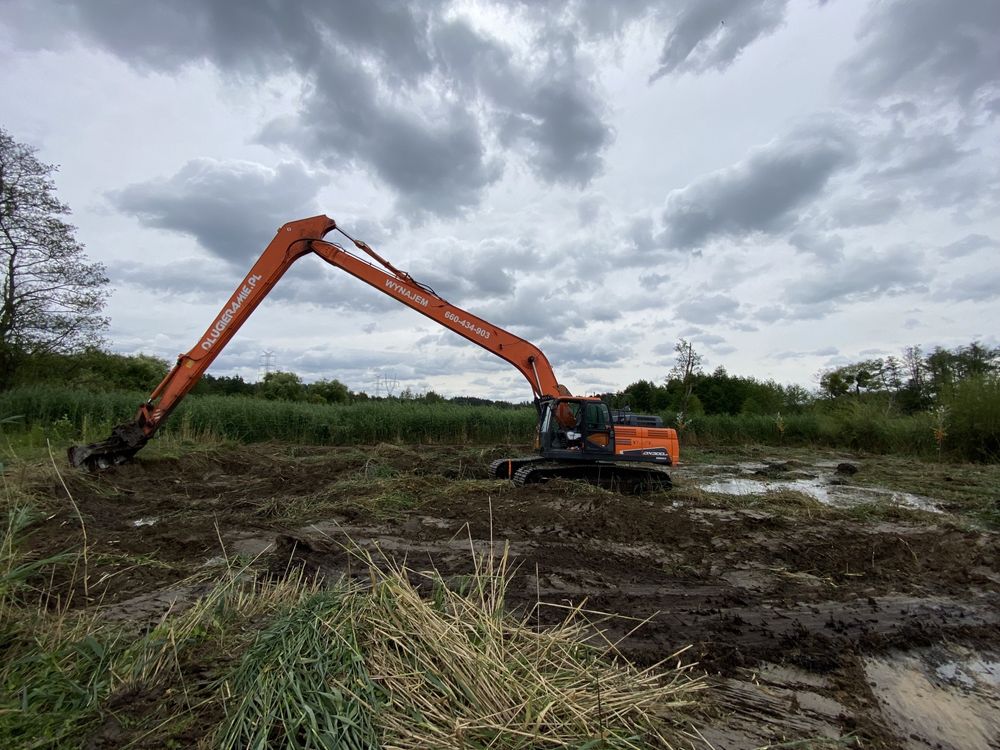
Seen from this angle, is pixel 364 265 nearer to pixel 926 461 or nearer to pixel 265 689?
pixel 265 689

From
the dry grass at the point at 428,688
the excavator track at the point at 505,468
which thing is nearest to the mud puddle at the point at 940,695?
the dry grass at the point at 428,688

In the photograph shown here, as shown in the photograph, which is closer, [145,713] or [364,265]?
[145,713]

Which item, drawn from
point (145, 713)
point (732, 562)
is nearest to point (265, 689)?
point (145, 713)

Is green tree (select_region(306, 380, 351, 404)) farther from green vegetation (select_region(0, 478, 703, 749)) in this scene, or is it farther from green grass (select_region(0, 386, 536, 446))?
green vegetation (select_region(0, 478, 703, 749))

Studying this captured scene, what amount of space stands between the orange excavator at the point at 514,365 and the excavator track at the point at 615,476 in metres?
0.02

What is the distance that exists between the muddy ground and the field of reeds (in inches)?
222

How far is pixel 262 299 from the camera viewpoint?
9.93m

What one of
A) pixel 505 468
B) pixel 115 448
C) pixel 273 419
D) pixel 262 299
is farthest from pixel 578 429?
pixel 273 419

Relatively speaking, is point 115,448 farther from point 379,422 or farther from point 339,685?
point 339,685

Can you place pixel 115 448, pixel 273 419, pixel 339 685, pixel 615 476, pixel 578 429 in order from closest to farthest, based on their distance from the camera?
pixel 339 685, pixel 115 448, pixel 578 429, pixel 615 476, pixel 273 419

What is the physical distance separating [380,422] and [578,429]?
9.97 metres

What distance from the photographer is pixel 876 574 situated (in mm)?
5086

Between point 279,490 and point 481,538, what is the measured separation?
4478 mm

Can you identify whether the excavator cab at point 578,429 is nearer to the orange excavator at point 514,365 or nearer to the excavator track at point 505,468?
the orange excavator at point 514,365
